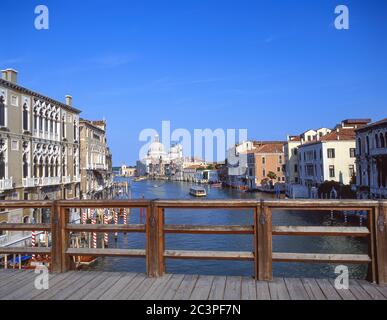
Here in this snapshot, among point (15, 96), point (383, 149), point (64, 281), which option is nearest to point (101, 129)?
point (15, 96)

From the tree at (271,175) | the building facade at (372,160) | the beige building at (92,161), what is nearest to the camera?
the building facade at (372,160)

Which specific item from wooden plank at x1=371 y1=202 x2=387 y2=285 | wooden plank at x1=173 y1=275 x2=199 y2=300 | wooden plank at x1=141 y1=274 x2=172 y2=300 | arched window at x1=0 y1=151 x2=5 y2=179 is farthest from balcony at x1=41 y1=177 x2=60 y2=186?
wooden plank at x1=371 y1=202 x2=387 y2=285

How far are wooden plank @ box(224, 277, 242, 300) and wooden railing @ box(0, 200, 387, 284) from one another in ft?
1.01

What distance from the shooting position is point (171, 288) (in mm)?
5246

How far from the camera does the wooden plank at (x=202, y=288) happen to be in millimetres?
4893

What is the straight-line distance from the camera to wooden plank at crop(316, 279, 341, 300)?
4780 millimetres

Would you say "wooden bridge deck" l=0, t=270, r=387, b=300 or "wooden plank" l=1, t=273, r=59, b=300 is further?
"wooden plank" l=1, t=273, r=59, b=300

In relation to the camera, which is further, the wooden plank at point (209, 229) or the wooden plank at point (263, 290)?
the wooden plank at point (209, 229)

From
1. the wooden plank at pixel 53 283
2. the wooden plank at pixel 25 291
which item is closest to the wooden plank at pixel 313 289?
the wooden plank at pixel 53 283

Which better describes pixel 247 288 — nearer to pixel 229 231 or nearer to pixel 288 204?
pixel 229 231

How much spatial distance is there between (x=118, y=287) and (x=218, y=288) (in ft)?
4.46

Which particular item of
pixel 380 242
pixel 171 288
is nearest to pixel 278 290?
pixel 171 288

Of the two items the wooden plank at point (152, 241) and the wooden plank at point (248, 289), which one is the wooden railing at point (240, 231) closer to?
the wooden plank at point (152, 241)

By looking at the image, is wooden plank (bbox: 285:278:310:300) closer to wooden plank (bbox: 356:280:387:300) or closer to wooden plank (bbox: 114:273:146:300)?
wooden plank (bbox: 356:280:387:300)
